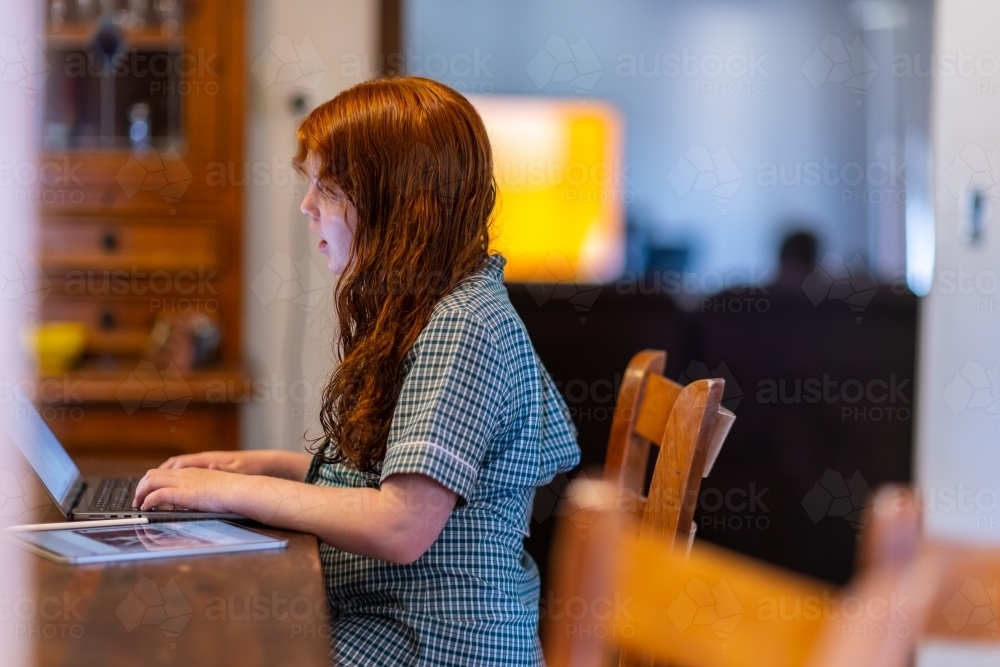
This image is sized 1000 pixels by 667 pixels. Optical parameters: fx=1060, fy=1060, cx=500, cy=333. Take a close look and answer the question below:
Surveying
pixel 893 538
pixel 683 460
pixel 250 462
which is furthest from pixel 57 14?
pixel 893 538

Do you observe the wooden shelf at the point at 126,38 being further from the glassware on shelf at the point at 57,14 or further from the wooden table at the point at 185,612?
the wooden table at the point at 185,612

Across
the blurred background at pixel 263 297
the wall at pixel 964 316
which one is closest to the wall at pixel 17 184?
the blurred background at pixel 263 297

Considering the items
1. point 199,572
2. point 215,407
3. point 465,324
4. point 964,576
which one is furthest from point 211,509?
point 215,407

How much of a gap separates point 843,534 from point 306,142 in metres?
1.47

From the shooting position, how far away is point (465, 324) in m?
1.08

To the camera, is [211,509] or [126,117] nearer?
[211,509]

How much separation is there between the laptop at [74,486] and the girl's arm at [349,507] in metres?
0.02

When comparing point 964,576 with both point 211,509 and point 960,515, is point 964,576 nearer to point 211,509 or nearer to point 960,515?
point 211,509

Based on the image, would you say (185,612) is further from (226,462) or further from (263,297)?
(263,297)

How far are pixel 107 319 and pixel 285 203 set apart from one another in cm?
55

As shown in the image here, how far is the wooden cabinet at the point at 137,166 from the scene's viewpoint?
8.71ft

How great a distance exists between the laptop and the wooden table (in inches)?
6.7

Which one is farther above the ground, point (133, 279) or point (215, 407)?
point (133, 279)

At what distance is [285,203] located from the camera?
2836mm
